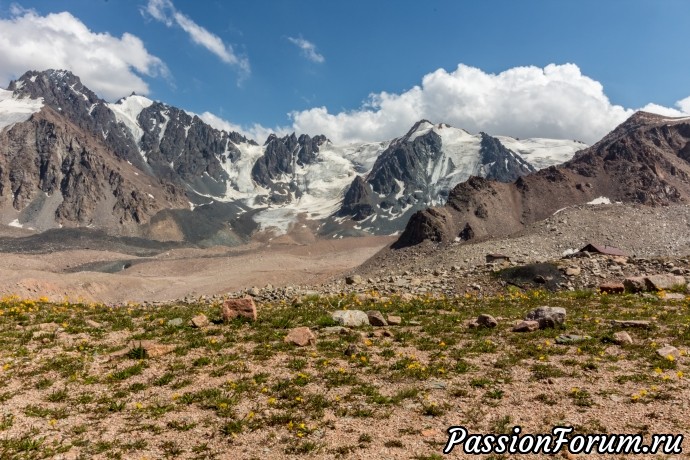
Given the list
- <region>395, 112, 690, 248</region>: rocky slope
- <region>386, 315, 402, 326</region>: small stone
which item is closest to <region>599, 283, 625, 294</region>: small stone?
<region>386, 315, 402, 326</region>: small stone

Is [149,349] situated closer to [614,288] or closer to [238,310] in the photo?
[238,310]

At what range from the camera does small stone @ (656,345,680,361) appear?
12.0 metres

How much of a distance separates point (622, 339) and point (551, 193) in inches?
4430

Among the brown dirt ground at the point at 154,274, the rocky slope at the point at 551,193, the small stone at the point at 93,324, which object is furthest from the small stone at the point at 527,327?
the rocky slope at the point at 551,193

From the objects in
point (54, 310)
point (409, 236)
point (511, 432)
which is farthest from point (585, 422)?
point (409, 236)

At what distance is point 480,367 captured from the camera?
40.5 ft

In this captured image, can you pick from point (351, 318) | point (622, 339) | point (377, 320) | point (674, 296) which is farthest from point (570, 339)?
point (674, 296)

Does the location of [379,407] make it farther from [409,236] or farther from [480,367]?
[409,236]

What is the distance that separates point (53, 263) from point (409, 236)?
12573 cm

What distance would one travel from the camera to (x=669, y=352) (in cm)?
1220

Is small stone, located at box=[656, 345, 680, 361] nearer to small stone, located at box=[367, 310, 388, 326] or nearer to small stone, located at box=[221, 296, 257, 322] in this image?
small stone, located at box=[367, 310, 388, 326]

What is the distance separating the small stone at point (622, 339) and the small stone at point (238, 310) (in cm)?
1267

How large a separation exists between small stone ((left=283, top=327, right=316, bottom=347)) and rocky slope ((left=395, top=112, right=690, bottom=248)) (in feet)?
220

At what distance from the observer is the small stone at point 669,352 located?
1200cm
